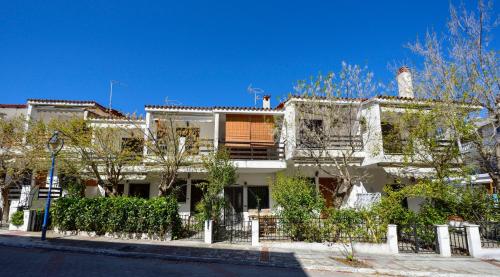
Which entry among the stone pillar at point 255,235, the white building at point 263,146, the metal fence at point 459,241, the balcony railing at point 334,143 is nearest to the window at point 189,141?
the white building at point 263,146

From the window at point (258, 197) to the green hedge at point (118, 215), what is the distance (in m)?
6.73

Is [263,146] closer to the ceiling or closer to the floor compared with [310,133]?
closer to the floor

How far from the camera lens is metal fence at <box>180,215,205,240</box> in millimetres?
12875

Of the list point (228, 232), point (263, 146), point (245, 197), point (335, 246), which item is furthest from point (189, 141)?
point (335, 246)

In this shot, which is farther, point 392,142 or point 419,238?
point 392,142

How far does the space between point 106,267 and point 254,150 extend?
1196 centimetres

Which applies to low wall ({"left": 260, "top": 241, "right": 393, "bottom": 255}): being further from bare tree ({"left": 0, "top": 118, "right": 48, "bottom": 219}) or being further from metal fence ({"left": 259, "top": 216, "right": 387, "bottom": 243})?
bare tree ({"left": 0, "top": 118, "right": 48, "bottom": 219})

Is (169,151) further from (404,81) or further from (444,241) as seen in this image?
(404,81)

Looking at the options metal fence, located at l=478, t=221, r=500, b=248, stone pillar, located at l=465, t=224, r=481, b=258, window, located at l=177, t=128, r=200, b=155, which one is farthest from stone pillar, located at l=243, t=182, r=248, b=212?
metal fence, located at l=478, t=221, r=500, b=248

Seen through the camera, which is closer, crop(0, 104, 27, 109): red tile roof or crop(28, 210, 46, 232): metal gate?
crop(28, 210, 46, 232): metal gate

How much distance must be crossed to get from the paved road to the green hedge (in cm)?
280

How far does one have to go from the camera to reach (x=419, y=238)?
11.5 meters

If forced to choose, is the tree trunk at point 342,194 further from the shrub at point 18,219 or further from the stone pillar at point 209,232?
the shrub at point 18,219

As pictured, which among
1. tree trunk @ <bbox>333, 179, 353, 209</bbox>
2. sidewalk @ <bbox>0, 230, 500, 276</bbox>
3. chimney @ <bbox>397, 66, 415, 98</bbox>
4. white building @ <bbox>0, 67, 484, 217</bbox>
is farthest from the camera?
chimney @ <bbox>397, 66, 415, 98</bbox>
